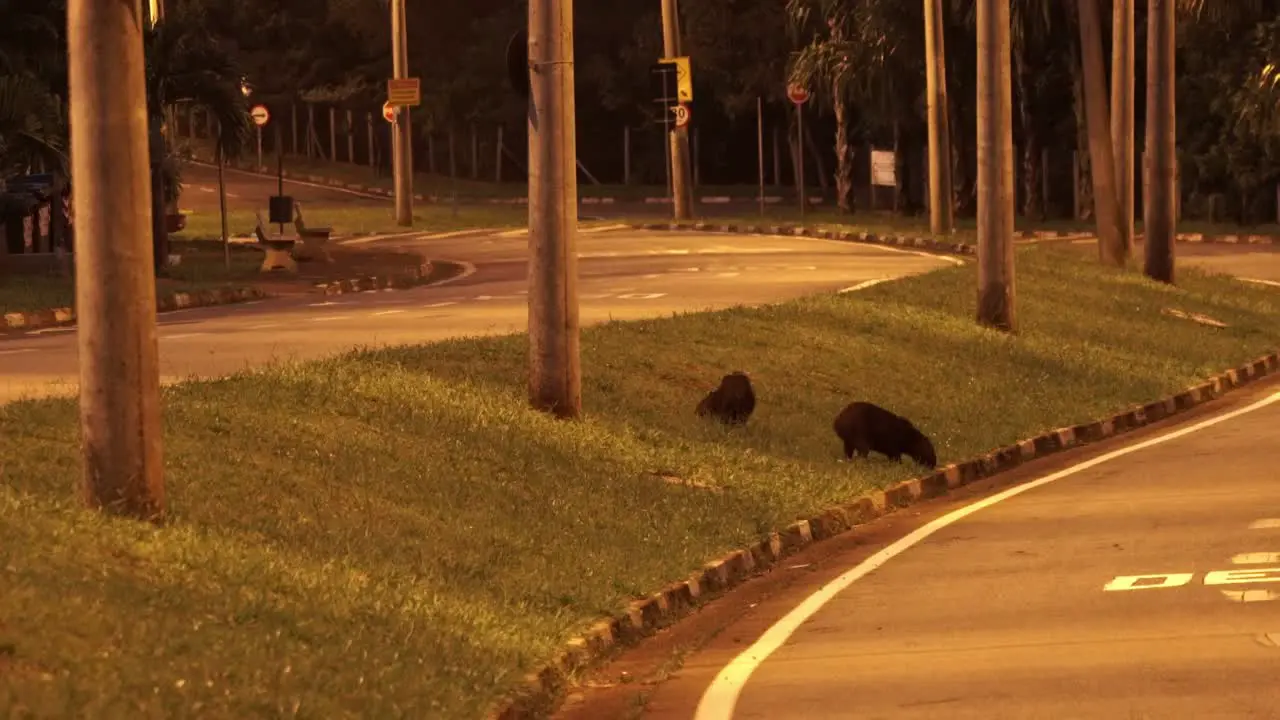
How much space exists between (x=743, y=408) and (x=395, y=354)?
2684 mm

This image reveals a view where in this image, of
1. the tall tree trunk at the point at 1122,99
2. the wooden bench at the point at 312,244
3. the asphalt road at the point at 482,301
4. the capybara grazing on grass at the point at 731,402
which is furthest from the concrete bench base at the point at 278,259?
the capybara grazing on grass at the point at 731,402

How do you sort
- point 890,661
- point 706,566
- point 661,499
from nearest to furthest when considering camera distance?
point 890,661 < point 706,566 < point 661,499

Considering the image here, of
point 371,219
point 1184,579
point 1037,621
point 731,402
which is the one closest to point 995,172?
point 731,402

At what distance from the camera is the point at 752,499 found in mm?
17062

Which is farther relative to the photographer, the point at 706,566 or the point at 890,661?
the point at 706,566

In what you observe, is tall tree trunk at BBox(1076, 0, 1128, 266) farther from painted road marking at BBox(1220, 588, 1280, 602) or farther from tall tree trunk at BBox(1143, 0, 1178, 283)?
painted road marking at BBox(1220, 588, 1280, 602)

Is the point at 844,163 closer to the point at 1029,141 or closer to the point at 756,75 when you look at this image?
the point at 1029,141

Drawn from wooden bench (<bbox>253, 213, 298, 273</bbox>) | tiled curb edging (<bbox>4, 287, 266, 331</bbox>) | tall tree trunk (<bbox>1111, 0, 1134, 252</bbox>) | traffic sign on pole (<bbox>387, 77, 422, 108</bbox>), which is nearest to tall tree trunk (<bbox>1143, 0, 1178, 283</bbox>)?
tall tree trunk (<bbox>1111, 0, 1134, 252</bbox>)

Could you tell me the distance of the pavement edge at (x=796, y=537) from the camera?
37.6ft

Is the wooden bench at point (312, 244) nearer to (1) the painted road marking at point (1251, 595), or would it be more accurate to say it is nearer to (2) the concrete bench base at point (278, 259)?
(2) the concrete bench base at point (278, 259)

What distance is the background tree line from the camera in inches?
1576

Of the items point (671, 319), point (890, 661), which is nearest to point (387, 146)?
point (671, 319)

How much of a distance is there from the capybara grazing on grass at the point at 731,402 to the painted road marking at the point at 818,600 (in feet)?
7.32

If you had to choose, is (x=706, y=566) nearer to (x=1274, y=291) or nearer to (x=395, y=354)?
(x=395, y=354)
